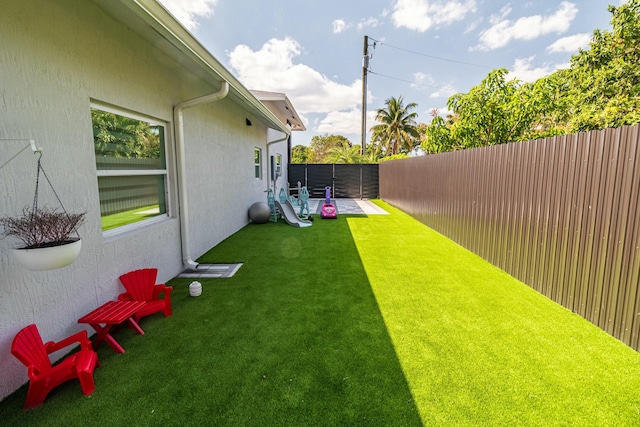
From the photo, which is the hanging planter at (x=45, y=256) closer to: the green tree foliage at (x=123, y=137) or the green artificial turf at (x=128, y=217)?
the green artificial turf at (x=128, y=217)

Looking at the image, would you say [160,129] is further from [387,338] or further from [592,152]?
[592,152]

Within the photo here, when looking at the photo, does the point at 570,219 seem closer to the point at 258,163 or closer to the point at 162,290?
the point at 162,290

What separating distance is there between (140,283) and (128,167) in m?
1.35

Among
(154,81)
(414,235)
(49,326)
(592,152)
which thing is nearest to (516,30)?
(414,235)

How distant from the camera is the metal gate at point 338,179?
54.5ft

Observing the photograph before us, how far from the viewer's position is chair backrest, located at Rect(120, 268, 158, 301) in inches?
123

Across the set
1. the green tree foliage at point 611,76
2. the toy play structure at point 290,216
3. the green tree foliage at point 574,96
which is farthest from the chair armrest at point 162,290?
the green tree foliage at point 611,76

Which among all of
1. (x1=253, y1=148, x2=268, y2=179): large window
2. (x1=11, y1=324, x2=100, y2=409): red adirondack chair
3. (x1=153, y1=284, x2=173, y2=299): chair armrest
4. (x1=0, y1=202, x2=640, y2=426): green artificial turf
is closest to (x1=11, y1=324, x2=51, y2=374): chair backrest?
(x1=11, y1=324, x2=100, y2=409): red adirondack chair

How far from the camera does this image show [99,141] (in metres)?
3.05

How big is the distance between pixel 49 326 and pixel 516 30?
55.4 ft

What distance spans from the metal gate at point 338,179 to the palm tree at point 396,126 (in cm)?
937

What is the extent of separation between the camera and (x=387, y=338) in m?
2.77

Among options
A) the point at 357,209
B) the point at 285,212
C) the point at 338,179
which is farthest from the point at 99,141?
the point at 338,179

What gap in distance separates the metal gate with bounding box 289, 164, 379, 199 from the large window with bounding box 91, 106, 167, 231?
12433mm
